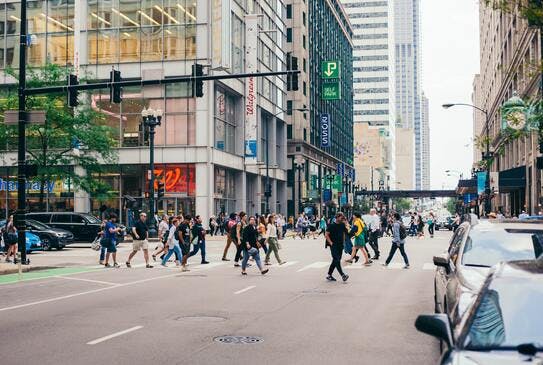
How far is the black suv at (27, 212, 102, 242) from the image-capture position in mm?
37281

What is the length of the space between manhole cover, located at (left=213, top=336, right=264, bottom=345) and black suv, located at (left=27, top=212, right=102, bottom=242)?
28.9 m

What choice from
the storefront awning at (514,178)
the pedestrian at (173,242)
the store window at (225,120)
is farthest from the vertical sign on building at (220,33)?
the pedestrian at (173,242)

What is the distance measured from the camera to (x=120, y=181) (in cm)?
5091

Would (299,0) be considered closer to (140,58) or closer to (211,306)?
(140,58)

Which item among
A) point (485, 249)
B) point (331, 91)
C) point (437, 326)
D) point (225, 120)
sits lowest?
point (437, 326)

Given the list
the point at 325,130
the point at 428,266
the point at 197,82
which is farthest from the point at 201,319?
the point at 325,130

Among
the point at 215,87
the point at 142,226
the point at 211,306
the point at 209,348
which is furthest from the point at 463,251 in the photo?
the point at 215,87

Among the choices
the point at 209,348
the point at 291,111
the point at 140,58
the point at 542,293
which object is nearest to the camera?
the point at 542,293

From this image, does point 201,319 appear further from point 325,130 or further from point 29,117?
point 325,130

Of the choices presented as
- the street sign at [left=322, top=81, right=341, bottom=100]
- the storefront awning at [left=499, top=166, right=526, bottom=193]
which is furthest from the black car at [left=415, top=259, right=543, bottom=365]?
the street sign at [left=322, top=81, right=341, bottom=100]

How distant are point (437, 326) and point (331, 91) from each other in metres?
87.4

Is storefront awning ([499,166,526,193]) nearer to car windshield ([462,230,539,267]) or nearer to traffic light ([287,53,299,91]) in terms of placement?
traffic light ([287,53,299,91])

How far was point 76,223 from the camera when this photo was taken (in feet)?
123

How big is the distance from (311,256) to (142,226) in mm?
8785
